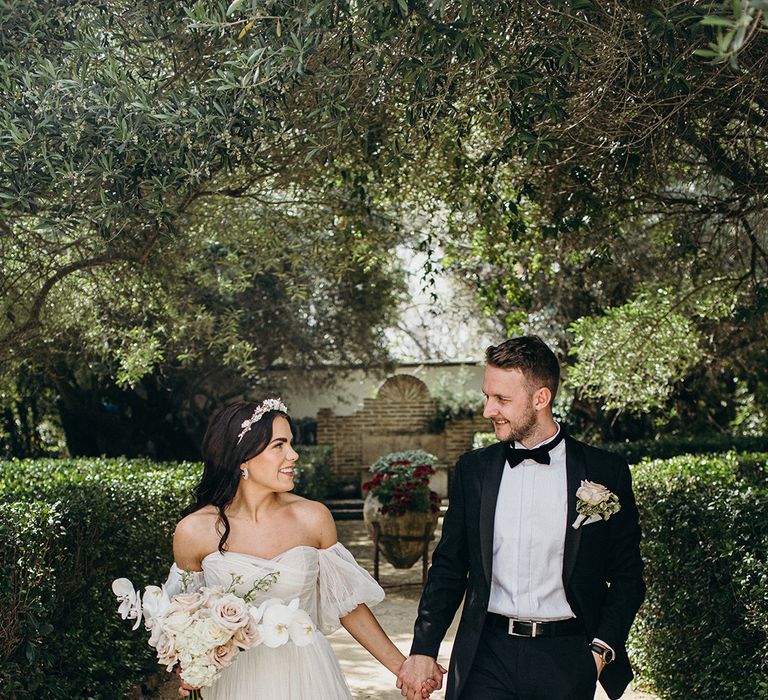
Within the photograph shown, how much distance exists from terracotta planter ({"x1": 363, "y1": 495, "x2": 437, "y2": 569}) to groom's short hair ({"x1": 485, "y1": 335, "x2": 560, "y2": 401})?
25.0ft

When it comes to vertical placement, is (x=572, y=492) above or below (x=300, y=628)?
above

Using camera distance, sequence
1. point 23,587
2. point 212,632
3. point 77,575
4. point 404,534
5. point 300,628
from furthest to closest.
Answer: point 404,534 < point 77,575 < point 23,587 < point 300,628 < point 212,632

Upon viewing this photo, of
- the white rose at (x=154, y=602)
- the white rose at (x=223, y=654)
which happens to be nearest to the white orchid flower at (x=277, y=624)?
the white rose at (x=223, y=654)

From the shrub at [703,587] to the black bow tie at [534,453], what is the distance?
1.61m

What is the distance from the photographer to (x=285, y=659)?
3.43 m

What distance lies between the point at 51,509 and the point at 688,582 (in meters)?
3.48

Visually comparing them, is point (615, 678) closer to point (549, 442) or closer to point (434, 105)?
point (549, 442)

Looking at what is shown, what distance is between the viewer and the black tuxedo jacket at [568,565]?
349cm

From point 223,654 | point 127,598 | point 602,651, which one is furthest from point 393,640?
point 223,654

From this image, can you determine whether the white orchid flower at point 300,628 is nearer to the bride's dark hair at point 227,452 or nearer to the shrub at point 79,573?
the bride's dark hair at point 227,452

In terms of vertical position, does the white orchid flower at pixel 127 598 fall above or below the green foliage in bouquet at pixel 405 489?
above

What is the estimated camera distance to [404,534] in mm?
11266

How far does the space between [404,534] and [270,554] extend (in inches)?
313

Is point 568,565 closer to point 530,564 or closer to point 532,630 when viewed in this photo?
point 530,564
